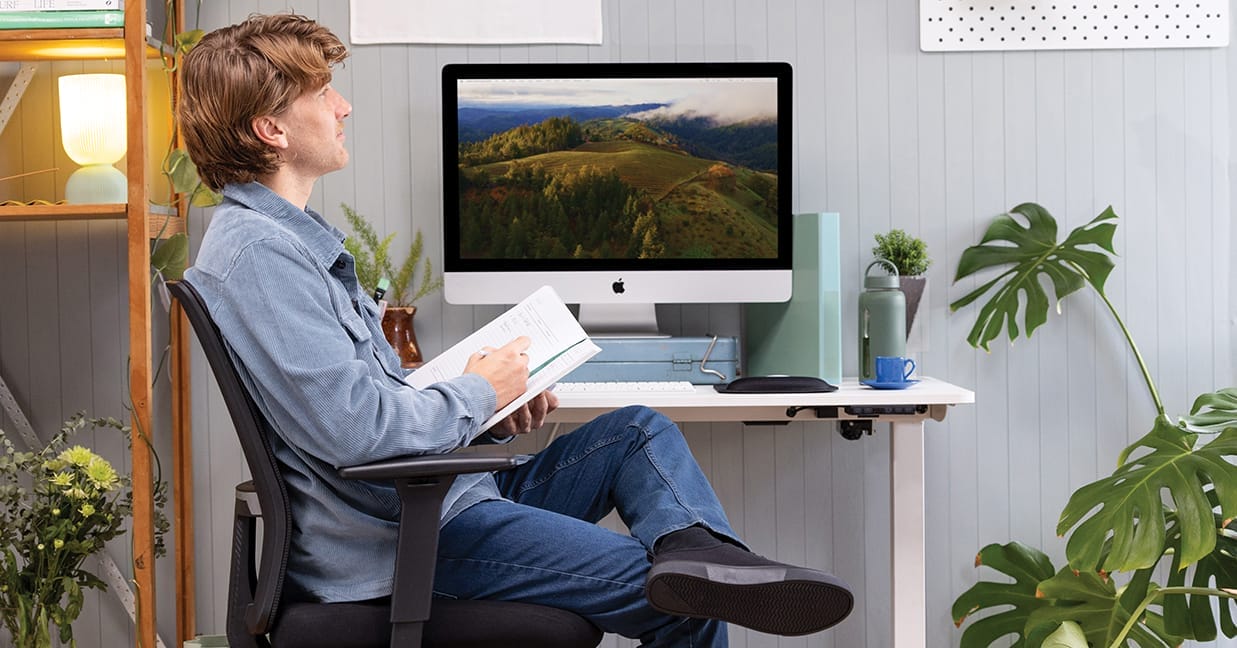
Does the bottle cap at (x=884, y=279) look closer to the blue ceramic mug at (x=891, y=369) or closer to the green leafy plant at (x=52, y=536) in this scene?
the blue ceramic mug at (x=891, y=369)

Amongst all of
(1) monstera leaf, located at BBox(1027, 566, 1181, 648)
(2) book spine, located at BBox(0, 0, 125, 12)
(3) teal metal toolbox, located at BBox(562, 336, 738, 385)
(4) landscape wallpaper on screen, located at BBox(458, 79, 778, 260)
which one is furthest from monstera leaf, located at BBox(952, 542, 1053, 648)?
(2) book spine, located at BBox(0, 0, 125, 12)

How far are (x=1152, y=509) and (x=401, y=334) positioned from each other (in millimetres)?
1425

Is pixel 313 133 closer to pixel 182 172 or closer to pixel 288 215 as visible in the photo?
pixel 288 215

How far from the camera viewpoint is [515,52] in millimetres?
2395

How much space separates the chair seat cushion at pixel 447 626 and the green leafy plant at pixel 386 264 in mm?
1104

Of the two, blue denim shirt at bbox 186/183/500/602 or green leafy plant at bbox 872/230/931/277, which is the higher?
green leafy plant at bbox 872/230/931/277

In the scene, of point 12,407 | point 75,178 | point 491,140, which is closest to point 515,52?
point 491,140

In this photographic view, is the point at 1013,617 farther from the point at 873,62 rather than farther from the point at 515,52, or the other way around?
the point at 515,52

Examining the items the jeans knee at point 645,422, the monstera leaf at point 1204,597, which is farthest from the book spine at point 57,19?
Answer: the monstera leaf at point 1204,597

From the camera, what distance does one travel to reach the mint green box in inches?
82.6

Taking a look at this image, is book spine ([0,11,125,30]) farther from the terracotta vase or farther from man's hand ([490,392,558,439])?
man's hand ([490,392,558,439])

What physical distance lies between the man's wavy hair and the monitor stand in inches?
36.7

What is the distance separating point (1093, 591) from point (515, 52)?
1583mm

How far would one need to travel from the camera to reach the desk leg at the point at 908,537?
6.59 ft
